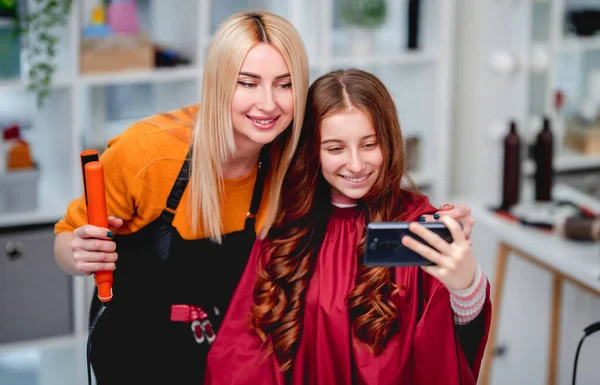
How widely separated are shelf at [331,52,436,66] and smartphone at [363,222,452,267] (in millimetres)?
1590

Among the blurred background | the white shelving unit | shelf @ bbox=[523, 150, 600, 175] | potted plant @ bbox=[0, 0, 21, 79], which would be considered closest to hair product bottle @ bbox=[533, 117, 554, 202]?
the blurred background

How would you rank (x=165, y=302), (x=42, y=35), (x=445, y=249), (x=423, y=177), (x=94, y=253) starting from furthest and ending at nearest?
(x=423, y=177) → (x=42, y=35) → (x=165, y=302) → (x=94, y=253) → (x=445, y=249)

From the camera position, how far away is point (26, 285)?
2754 mm

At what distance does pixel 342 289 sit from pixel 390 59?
1.48 meters

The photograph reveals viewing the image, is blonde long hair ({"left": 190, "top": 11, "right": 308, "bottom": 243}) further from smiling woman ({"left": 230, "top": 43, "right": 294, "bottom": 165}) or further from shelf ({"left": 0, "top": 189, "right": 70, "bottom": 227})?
shelf ({"left": 0, "top": 189, "right": 70, "bottom": 227})

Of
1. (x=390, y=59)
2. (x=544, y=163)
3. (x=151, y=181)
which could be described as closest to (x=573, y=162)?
(x=544, y=163)

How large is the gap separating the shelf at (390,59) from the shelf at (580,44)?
51cm

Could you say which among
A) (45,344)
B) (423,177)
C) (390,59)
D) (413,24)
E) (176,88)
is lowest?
(45,344)

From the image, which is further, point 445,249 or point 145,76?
point 145,76

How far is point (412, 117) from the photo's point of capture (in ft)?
10.8

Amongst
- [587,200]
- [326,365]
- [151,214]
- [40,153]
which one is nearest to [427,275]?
[326,365]

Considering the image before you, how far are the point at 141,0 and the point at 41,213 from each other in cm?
85

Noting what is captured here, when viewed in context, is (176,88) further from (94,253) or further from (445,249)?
(445,249)

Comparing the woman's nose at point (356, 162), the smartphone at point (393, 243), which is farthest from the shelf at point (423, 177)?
the smartphone at point (393, 243)
